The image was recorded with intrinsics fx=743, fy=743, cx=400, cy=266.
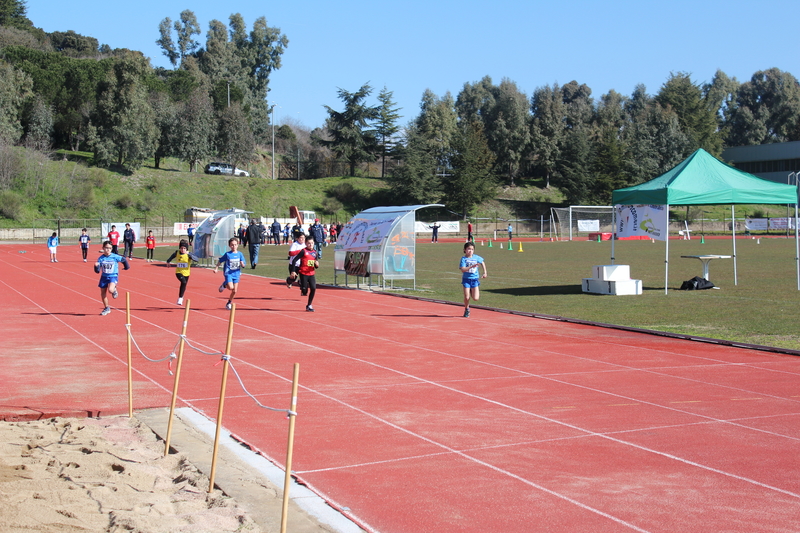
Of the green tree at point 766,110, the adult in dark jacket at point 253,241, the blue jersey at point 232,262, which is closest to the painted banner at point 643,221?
the blue jersey at point 232,262

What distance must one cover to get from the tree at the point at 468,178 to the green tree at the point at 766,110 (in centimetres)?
6065

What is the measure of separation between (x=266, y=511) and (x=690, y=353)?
29.8ft

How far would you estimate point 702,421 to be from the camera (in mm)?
8133

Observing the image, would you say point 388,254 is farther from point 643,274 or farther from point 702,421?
point 702,421

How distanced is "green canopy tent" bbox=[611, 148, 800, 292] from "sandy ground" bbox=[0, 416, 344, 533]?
16.7 metres

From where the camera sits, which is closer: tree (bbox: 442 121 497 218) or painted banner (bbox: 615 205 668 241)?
painted banner (bbox: 615 205 668 241)

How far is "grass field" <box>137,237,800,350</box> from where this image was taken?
15445mm

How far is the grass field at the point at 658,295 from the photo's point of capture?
1545 centimetres

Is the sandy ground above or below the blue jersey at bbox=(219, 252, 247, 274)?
below

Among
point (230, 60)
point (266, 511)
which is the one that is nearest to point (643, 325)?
point (266, 511)

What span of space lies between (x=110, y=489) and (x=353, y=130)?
94267 mm

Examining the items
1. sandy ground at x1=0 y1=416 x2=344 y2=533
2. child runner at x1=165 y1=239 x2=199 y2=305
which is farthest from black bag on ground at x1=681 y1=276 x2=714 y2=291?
sandy ground at x1=0 y1=416 x2=344 y2=533

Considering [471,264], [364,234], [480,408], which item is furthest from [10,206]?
[480,408]

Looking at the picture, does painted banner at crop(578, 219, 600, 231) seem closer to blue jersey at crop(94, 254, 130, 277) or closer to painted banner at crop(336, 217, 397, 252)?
painted banner at crop(336, 217, 397, 252)
